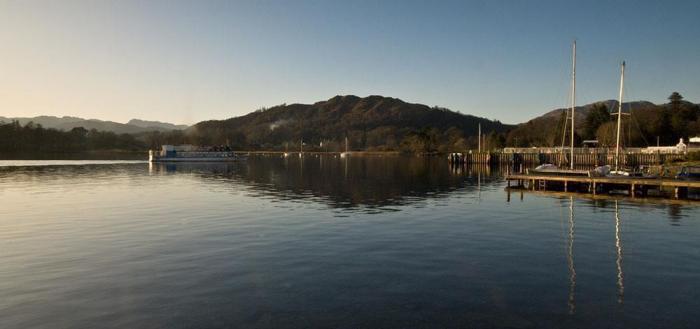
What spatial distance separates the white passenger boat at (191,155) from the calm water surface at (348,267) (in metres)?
120

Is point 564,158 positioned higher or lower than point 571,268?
higher

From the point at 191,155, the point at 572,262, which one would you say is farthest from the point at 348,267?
the point at 191,155

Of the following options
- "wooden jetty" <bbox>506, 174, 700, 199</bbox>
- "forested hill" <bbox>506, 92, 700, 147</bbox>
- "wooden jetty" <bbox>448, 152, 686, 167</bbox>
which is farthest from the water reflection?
"forested hill" <bbox>506, 92, 700, 147</bbox>

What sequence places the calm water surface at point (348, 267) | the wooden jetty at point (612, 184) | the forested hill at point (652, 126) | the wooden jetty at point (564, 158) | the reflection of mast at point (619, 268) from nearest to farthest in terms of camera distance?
the calm water surface at point (348, 267) < the reflection of mast at point (619, 268) < the wooden jetty at point (612, 184) < the wooden jetty at point (564, 158) < the forested hill at point (652, 126)

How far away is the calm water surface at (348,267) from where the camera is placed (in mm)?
14727

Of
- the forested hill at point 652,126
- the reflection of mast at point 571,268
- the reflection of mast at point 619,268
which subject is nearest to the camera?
the reflection of mast at point 571,268

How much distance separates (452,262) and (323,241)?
7.87m

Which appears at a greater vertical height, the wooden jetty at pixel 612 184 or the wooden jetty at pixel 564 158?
the wooden jetty at pixel 564 158

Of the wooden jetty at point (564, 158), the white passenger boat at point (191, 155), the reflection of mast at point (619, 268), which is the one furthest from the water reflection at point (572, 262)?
the white passenger boat at point (191, 155)

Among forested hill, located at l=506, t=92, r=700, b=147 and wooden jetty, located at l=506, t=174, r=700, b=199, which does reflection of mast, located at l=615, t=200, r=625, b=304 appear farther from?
forested hill, located at l=506, t=92, r=700, b=147

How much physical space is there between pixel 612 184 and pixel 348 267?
4685 cm

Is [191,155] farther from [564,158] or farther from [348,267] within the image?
[348,267]

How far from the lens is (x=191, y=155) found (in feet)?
536

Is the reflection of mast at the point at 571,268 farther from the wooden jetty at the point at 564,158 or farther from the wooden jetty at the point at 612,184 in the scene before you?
the wooden jetty at the point at 564,158
